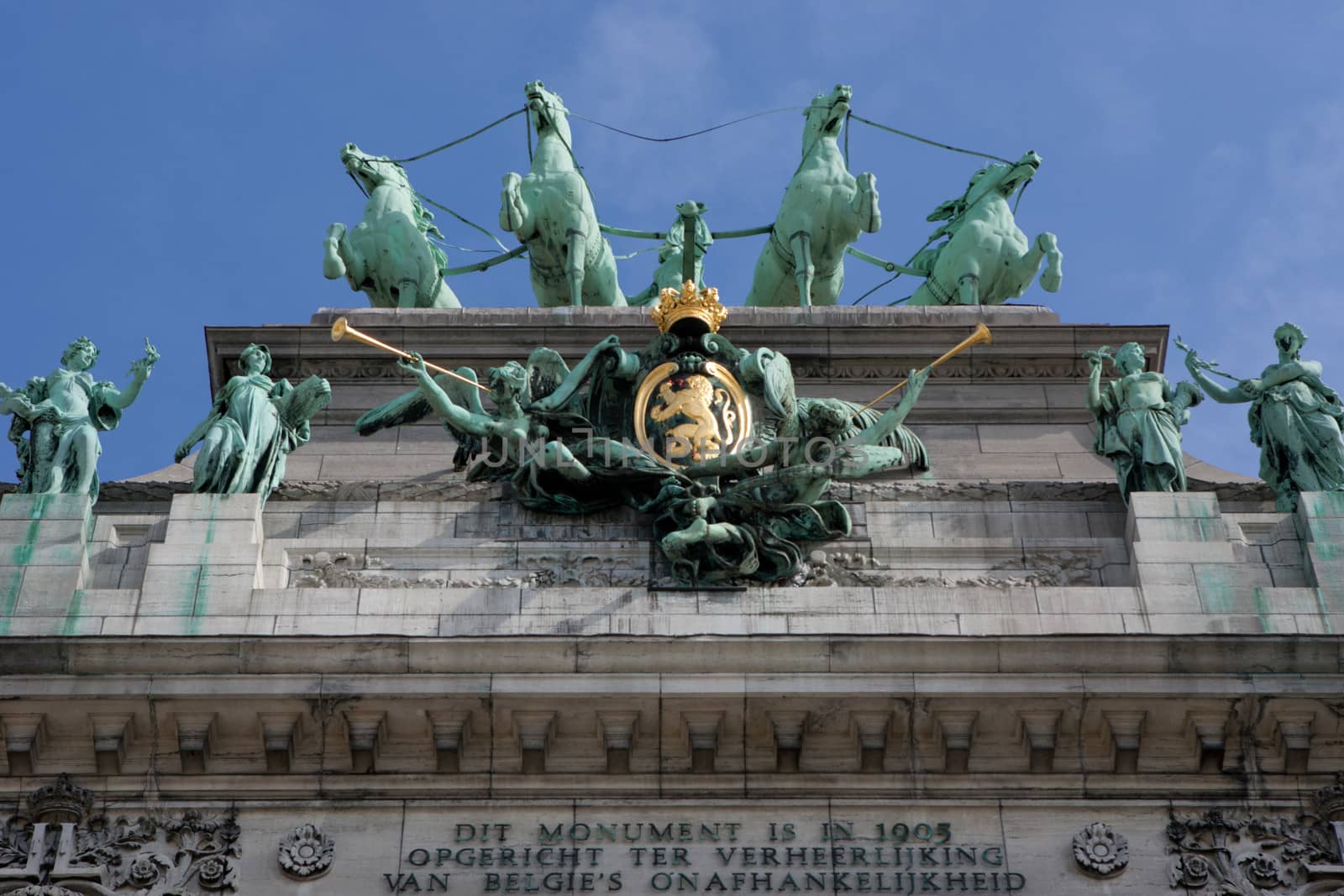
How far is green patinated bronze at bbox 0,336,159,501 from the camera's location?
78.5ft

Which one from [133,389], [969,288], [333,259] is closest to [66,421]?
[133,389]

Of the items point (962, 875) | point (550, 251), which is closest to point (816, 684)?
point (962, 875)

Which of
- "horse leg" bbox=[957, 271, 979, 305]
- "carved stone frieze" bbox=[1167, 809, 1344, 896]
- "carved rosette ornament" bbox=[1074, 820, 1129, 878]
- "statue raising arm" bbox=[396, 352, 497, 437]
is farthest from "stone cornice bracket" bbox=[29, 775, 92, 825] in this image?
"horse leg" bbox=[957, 271, 979, 305]

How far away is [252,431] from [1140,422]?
7.86 m

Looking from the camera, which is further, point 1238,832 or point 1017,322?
point 1017,322

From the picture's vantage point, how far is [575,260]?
31641 mm

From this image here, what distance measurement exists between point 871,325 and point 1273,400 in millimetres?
5269

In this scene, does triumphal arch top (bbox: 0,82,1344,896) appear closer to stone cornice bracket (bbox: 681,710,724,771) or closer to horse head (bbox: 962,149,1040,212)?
stone cornice bracket (bbox: 681,710,724,771)

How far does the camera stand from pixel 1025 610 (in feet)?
73.0

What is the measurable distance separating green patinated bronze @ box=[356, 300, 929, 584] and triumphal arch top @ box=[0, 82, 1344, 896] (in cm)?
4

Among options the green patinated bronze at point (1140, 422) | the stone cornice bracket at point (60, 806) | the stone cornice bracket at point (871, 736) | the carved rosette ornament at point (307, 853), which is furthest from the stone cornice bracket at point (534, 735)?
the green patinated bronze at point (1140, 422)

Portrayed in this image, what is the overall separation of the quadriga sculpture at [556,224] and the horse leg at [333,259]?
1.92 meters

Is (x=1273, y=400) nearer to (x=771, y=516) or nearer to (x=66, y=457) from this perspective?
(x=771, y=516)

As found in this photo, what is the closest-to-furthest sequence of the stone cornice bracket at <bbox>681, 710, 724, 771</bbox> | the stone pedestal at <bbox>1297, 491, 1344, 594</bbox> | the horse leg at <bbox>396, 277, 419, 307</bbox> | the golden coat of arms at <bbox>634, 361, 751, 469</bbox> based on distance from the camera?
the stone cornice bracket at <bbox>681, 710, 724, 771</bbox>, the stone pedestal at <bbox>1297, 491, 1344, 594</bbox>, the golden coat of arms at <bbox>634, 361, 751, 469</bbox>, the horse leg at <bbox>396, 277, 419, 307</bbox>
